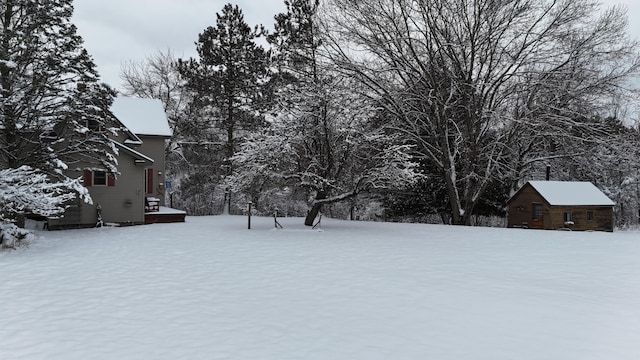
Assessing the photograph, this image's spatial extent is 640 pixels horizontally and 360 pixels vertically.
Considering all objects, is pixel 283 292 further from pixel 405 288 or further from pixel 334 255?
pixel 334 255

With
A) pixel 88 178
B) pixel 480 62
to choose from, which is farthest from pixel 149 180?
pixel 480 62

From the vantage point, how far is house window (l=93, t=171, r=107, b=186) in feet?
72.1

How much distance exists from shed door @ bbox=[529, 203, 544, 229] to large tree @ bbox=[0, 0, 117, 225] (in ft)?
71.2

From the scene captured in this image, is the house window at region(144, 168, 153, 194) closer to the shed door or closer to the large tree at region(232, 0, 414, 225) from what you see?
the large tree at region(232, 0, 414, 225)

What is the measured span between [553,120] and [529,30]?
14.9ft

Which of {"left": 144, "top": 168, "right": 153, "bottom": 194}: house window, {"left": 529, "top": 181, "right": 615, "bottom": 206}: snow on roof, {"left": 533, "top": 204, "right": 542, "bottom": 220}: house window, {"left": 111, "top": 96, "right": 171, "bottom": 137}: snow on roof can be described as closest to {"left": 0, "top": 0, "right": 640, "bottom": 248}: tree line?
A: {"left": 529, "top": 181, "right": 615, "bottom": 206}: snow on roof

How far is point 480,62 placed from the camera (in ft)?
73.3

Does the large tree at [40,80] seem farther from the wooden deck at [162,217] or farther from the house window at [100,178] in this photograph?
the wooden deck at [162,217]

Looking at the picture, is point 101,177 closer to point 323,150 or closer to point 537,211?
point 323,150

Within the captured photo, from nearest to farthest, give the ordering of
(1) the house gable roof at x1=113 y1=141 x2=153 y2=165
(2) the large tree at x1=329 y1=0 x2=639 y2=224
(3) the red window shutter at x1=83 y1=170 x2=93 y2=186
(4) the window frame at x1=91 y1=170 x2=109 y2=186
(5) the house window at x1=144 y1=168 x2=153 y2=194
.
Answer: (2) the large tree at x1=329 y1=0 x2=639 y2=224
(3) the red window shutter at x1=83 y1=170 x2=93 y2=186
(4) the window frame at x1=91 y1=170 x2=109 y2=186
(1) the house gable roof at x1=113 y1=141 x2=153 y2=165
(5) the house window at x1=144 y1=168 x2=153 y2=194

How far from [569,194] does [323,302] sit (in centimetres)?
2183

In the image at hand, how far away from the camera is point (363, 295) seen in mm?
8086

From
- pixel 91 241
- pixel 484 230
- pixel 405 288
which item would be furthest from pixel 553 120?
pixel 91 241

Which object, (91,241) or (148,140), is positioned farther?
(148,140)
